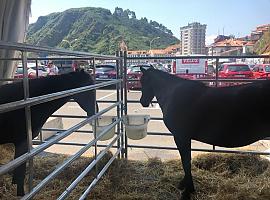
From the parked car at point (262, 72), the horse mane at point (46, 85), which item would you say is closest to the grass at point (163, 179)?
the horse mane at point (46, 85)

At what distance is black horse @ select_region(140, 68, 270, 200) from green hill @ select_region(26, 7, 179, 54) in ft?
163

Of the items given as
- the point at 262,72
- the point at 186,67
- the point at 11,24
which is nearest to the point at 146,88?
the point at 11,24

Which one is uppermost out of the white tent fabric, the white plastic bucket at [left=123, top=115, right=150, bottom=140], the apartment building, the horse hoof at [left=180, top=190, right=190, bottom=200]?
the apartment building

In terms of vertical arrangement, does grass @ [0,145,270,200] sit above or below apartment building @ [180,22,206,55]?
below

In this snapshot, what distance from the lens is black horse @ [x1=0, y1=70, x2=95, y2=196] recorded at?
2.64 m

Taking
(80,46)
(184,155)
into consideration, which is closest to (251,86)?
(184,155)

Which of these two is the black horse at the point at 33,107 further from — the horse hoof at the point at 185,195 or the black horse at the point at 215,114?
the horse hoof at the point at 185,195

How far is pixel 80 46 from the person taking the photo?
201ft

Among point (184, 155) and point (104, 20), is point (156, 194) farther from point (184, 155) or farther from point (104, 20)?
point (104, 20)

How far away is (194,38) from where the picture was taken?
79.9 meters

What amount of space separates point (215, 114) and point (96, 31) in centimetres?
7209

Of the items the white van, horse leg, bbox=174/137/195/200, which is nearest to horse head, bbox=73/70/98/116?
horse leg, bbox=174/137/195/200

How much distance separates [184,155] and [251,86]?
998 millimetres

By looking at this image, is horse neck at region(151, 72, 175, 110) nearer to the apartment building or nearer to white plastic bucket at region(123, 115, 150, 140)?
white plastic bucket at region(123, 115, 150, 140)
